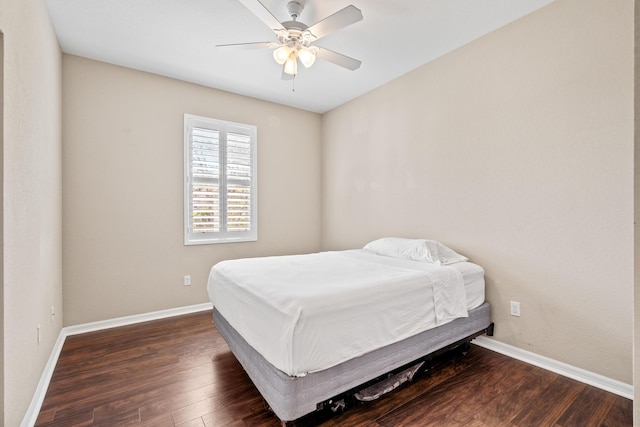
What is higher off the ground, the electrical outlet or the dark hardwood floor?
the electrical outlet

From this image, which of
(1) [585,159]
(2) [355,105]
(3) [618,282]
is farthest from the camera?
(2) [355,105]

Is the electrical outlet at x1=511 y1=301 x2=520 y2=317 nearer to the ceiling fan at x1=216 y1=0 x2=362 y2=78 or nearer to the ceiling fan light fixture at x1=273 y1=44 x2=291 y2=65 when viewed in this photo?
the ceiling fan at x1=216 y1=0 x2=362 y2=78

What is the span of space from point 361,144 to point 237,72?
1842mm

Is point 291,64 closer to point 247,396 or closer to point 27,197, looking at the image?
point 27,197

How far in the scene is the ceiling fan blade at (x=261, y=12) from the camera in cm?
188

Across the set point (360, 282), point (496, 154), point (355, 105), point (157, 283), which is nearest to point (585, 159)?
point (496, 154)

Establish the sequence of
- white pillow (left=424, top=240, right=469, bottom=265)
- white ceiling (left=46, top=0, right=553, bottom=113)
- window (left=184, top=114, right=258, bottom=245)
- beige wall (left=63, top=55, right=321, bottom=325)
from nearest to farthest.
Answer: white ceiling (left=46, top=0, right=553, bottom=113) → white pillow (left=424, top=240, right=469, bottom=265) → beige wall (left=63, top=55, right=321, bottom=325) → window (left=184, top=114, right=258, bottom=245)

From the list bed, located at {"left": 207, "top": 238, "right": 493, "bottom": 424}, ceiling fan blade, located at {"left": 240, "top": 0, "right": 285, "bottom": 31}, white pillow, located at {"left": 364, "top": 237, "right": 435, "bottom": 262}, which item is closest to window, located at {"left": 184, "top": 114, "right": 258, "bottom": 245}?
bed, located at {"left": 207, "top": 238, "right": 493, "bottom": 424}

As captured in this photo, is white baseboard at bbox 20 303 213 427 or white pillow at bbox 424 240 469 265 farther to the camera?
white pillow at bbox 424 240 469 265

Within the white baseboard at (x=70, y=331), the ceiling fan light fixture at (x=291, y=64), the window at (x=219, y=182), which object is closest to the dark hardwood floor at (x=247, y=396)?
the white baseboard at (x=70, y=331)

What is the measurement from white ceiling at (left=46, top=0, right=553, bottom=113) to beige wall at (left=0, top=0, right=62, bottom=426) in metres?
0.40

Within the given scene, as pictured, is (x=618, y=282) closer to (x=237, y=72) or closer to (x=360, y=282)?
(x=360, y=282)

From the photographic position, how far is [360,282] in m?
2.03

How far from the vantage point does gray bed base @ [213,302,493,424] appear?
156cm
